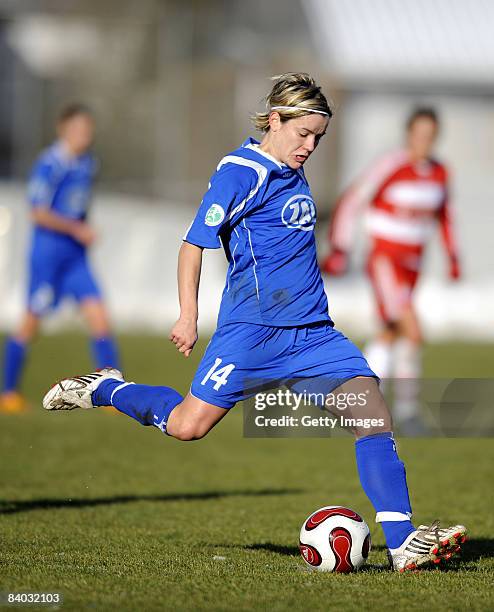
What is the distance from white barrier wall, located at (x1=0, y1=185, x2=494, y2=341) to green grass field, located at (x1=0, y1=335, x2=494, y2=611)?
21.2 ft

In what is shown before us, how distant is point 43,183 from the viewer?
437 inches

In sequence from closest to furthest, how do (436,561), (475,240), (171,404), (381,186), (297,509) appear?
(436,561) → (171,404) → (297,509) → (381,186) → (475,240)

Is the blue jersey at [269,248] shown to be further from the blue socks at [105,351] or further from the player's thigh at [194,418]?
the blue socks at [105,351]

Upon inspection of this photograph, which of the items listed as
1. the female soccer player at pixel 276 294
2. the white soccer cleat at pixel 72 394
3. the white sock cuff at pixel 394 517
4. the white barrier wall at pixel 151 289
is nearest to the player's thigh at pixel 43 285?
the white soccer cleat at pixel 72 394

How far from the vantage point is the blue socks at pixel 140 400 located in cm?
559

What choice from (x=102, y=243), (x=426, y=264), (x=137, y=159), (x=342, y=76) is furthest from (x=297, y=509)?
(x=137, y=159)

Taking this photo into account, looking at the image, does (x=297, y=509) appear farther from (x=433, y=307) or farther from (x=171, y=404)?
(x=433, y=307)

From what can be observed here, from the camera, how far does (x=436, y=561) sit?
5.12 meters

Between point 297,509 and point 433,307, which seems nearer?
point 297,509

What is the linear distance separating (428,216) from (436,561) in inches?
234

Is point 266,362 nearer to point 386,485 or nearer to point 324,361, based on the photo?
point 324,361

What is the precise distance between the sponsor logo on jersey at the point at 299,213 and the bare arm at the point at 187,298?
1.48ft

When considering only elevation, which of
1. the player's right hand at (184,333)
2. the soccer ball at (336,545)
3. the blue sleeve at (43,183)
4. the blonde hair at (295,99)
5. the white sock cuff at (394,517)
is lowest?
the soccer ball at (336,545)

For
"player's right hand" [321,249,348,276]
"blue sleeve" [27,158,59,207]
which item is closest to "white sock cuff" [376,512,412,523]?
"player's right hand" [321,249,348,276]
